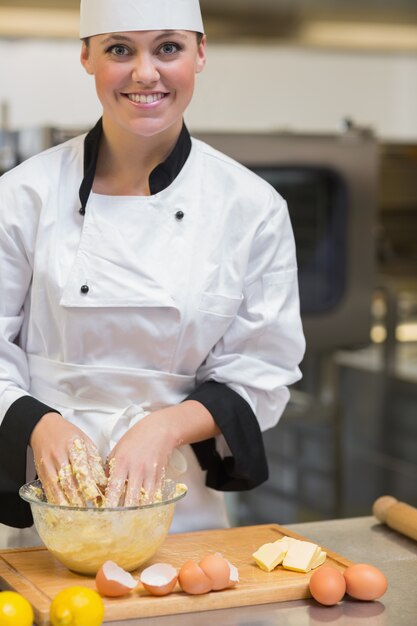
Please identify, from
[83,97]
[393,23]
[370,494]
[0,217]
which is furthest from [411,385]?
[0,217]

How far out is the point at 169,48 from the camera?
1.44 meters

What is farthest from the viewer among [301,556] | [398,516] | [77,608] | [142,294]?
[398,516]

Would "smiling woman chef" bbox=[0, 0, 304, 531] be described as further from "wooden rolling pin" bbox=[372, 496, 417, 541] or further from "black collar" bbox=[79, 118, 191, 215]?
"wooden rolling pin" bbox=[372, 496, 417, 541]

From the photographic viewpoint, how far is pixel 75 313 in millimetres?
1462

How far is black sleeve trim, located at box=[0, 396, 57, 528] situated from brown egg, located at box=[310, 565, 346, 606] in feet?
1.32

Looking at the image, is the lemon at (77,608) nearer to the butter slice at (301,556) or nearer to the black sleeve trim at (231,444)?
the butter slice at (301,556)

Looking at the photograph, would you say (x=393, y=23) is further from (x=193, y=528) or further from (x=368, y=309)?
(x=193, y=528)

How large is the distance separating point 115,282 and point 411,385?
2003mm

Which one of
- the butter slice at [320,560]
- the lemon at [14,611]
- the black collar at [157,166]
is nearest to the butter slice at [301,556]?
the butter slice at [320,560]

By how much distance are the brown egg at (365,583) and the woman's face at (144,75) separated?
1.99 feet

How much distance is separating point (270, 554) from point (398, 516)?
0.99 ft

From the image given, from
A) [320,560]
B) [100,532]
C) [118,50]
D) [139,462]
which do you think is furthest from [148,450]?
[118,50]

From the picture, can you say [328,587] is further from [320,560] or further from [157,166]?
[157,166]

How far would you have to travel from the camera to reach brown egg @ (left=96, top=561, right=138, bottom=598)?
1.23 metres
